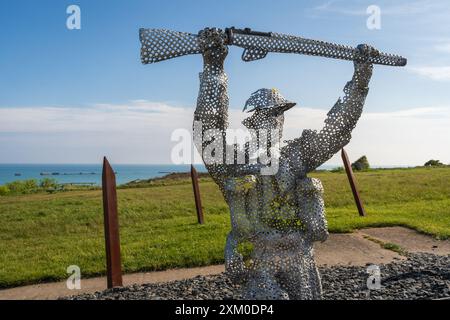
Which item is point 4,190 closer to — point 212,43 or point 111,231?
point 111,231

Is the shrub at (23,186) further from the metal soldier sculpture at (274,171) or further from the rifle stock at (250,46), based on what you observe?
the rifle stock at (250,46)

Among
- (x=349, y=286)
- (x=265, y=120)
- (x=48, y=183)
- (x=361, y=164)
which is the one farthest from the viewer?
(x=361, y=164)

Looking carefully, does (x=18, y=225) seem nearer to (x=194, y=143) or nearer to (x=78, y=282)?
(x=78, y=282)

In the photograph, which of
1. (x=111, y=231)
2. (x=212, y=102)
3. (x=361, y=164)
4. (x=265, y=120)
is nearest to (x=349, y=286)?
(x=265, y=120)

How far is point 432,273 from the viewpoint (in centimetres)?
730

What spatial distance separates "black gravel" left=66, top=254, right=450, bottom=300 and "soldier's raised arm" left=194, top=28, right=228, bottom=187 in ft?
7.06

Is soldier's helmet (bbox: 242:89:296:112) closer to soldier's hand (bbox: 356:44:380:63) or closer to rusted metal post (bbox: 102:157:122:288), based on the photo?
soldier's hand (bbox: 356:44:380:63)

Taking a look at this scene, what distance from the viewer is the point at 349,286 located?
6793 millimetres

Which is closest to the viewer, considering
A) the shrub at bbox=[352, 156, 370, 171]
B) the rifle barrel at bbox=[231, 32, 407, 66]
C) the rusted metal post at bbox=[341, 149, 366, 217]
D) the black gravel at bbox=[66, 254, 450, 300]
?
the rifle barrel at bbox=[231, 32, 407, 66]

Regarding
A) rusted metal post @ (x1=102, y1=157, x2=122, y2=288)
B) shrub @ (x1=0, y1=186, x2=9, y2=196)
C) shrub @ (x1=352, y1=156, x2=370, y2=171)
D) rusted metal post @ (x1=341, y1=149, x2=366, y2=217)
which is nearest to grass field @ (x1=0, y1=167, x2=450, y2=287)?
rusted metal post @ (x1=341, y1=149, x2=366, y2=217)

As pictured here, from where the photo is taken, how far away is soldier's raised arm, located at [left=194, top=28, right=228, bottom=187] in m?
4.66

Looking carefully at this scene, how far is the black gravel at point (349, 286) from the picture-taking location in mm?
6316

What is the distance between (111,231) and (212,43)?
11.8ft

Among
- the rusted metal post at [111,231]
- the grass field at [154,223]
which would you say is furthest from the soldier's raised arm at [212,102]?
the grass field at [154,223]
